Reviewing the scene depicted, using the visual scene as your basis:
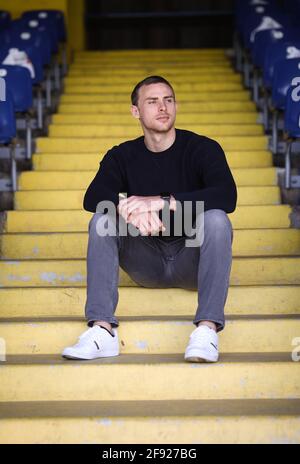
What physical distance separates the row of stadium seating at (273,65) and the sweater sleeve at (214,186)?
39.0 inches

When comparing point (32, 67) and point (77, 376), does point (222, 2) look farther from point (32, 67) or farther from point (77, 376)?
point (77, 376)

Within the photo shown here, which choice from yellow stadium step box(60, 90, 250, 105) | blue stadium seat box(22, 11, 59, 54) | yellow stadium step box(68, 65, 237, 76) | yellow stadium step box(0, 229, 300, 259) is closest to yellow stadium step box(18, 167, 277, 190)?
yellow stadium step box(0, 229, 300, 259)

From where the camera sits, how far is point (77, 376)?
6.56 ft

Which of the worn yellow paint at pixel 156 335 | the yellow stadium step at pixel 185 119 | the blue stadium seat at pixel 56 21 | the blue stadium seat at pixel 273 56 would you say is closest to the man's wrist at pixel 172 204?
the worn yellow paint at pixel 156 335

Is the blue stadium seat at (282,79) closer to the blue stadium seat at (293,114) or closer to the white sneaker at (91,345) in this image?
the blue stadium seat at (293,114)

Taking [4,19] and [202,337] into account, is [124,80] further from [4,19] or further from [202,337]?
[202,337]

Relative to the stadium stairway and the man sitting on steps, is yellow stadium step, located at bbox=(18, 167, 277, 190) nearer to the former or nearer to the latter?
the stadium stairway

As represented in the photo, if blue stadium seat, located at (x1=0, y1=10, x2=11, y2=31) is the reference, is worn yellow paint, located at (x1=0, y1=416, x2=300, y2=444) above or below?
below

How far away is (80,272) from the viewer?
2611 mm

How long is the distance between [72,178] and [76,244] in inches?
26.3

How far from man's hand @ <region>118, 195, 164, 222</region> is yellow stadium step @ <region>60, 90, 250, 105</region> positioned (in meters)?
2.59

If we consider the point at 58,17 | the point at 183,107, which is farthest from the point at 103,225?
the point at 58,17

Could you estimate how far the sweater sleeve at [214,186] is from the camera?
211 cm

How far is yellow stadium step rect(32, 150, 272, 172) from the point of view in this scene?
3.68 metres
